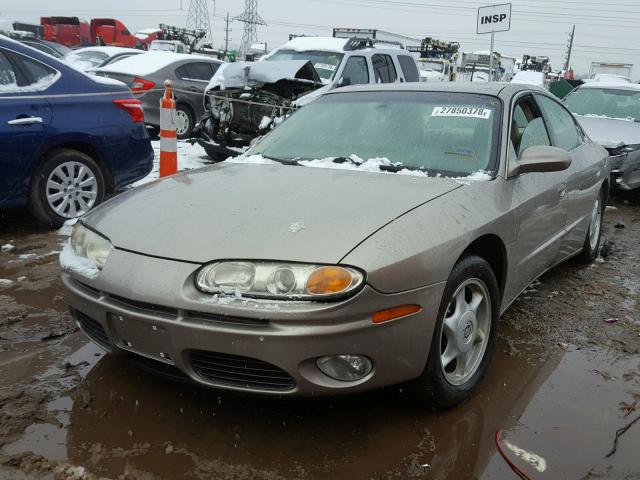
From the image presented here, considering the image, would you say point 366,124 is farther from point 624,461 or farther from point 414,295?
point 624,461

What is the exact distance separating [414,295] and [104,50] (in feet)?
43.0

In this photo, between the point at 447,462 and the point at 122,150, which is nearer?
the point at 447,462

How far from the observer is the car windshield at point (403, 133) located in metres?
3.06

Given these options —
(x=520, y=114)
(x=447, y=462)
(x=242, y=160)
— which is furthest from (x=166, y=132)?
(x=447, y=462)

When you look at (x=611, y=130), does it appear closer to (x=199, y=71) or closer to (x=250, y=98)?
(x=250, y=98)

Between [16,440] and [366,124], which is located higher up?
[366,124]

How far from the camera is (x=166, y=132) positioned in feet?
18.5

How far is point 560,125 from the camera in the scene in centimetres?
407

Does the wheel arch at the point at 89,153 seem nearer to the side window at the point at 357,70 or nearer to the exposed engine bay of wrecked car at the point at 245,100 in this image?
the exposed engine bay of wrecked car at the point at 245,100

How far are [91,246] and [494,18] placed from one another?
10308mm

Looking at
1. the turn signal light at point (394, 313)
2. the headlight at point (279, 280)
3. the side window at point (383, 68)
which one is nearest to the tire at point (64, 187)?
the headlight at point (279, 280)

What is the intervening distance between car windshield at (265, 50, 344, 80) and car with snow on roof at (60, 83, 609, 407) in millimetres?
6649

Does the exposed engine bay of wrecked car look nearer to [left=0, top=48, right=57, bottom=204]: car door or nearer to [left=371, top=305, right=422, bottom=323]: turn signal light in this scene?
[left=0, top=48, right=57, bottom=204]: car door

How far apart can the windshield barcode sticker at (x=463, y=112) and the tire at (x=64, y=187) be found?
320cm
